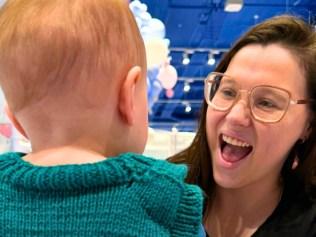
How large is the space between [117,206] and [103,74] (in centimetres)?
17

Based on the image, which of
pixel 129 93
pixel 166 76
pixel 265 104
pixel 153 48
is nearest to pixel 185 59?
pixel 166 76

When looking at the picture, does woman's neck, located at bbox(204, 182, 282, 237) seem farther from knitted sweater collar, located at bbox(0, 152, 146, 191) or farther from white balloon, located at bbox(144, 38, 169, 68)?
white balloon, located at bbox(144, 38, 169, 68)

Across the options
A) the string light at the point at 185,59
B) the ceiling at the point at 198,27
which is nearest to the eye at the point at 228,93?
the ceiling at the point at 198,27

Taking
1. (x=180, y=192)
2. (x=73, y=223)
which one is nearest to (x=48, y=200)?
(x=73, y=223)

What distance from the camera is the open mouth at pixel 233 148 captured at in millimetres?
1362

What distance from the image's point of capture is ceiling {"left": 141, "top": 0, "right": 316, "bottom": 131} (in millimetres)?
4781

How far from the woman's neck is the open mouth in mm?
88

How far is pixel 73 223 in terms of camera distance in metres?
0.70

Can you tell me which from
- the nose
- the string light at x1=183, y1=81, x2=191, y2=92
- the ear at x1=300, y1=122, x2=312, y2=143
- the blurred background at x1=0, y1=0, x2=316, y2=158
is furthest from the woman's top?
the string light at x1=183, y1=81, x2=191, y2=92

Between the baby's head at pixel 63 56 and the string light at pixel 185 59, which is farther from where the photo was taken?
the string light at pixel 185 59

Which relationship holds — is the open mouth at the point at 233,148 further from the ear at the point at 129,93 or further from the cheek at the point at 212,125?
the ear at the point at 129,93

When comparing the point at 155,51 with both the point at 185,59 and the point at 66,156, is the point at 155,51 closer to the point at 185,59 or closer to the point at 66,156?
the point at 66,156

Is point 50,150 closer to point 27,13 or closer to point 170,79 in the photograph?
point 27,13

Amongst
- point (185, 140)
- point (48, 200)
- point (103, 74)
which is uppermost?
point (103, 74)
